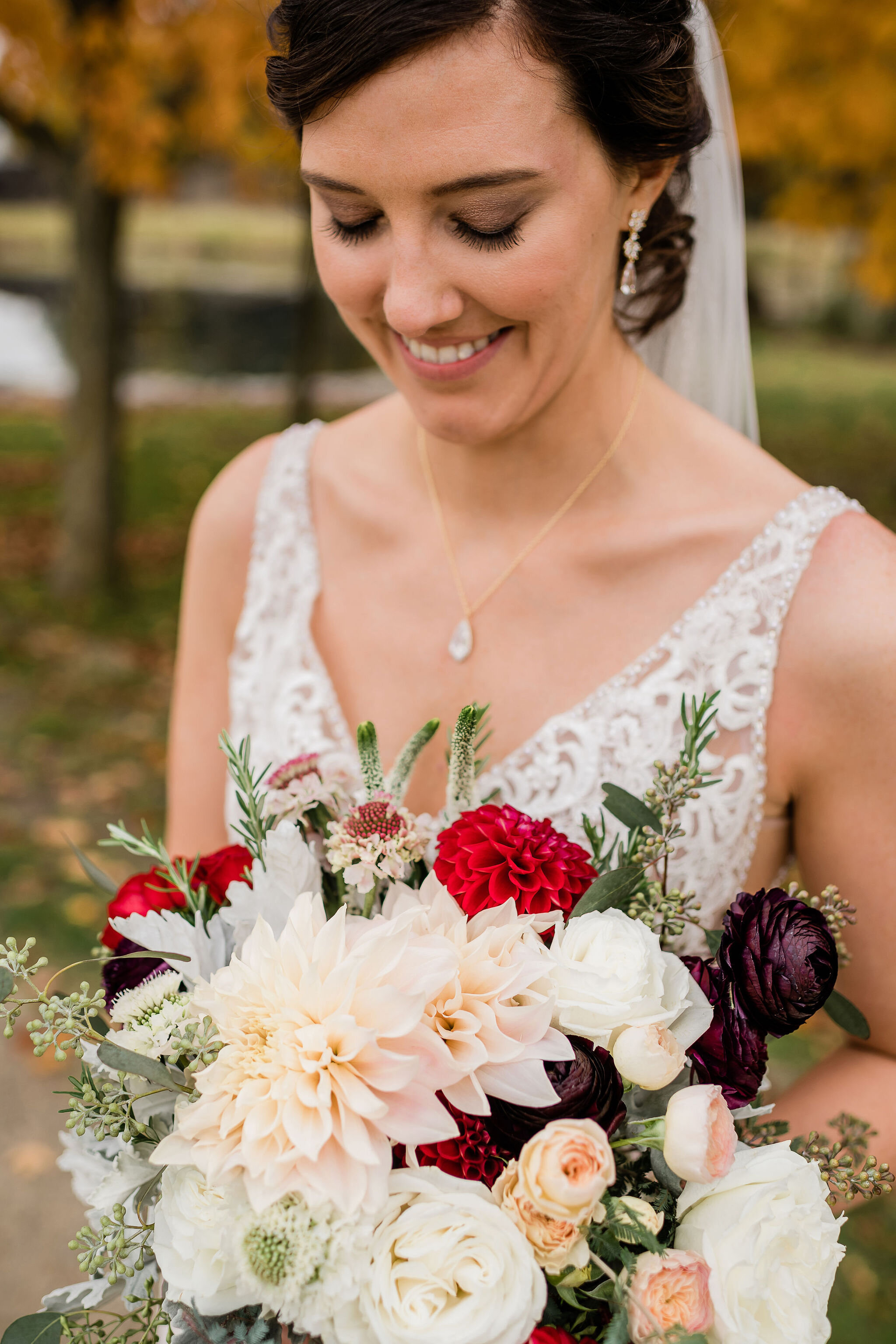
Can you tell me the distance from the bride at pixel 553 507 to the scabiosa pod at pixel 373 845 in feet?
2.20

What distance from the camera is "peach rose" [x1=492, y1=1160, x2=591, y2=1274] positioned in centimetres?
110

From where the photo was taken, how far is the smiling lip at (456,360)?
71.1 inches

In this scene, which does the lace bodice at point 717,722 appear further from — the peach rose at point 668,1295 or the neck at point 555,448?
the peach rose at point 668,1295

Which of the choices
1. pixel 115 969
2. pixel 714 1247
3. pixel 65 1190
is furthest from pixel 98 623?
pixel 714 1247

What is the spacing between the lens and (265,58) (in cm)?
193

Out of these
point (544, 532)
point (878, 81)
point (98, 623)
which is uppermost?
point (878, 81)

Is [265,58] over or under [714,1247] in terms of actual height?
over

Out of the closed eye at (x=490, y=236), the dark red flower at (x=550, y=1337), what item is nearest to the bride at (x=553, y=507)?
the closed eye at (x=490, y=236)

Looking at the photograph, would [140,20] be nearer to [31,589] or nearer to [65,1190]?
[31,589]

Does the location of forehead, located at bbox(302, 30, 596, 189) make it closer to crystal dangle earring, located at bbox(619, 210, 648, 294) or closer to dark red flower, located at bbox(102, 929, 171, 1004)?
crystal dangle earring, located at bbox(619, 210, 648, 294)

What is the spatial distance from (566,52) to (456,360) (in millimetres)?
452

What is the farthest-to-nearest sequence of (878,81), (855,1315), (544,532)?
(878,81), (855,1315), (544,532)

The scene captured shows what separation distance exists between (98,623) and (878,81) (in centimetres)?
561

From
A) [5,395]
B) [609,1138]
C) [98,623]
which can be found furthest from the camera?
[5,395]
